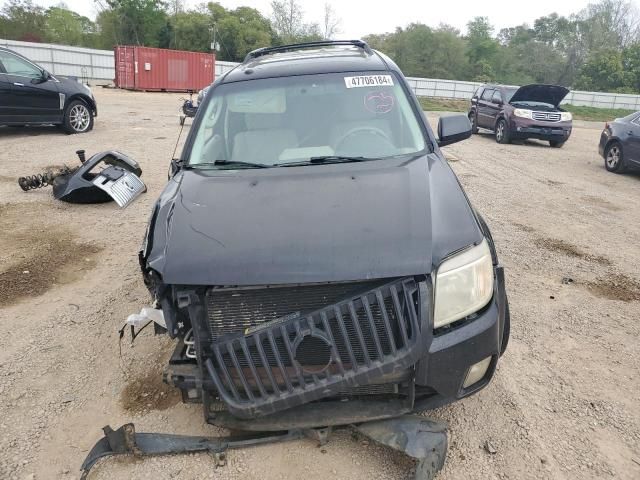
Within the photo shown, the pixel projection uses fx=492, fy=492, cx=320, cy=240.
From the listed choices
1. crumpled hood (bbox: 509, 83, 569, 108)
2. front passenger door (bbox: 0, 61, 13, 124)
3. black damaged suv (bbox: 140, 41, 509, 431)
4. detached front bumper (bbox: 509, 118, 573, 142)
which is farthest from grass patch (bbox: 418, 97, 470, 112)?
black damaged suv (bbox: 140, 41, 509, 431)

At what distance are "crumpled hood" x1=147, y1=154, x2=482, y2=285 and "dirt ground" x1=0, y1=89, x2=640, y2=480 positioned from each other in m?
1.02

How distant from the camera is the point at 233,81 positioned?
3.67 meters

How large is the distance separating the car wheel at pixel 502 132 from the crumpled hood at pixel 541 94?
2.01 ft

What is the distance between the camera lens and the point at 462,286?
6.98ft

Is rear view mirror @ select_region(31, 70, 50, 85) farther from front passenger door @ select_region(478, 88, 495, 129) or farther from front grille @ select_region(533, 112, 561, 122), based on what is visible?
front grille @ select_region(533, 112, 561, 122)

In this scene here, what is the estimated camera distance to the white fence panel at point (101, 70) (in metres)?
27.6

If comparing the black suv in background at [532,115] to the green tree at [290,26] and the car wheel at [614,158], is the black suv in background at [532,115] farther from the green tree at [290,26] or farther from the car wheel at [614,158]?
the green tree at [290,26]

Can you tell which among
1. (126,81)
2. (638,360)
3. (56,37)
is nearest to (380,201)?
(638,360)

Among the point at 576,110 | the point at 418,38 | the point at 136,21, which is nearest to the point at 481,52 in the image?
the point at 418,38

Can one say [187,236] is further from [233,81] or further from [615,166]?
[615,166]

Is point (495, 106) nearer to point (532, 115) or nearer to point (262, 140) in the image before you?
point (532, 115)

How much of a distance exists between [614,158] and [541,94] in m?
3.74

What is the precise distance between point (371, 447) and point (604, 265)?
11.7 feet

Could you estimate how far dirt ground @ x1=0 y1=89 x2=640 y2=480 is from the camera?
240 centimetres
